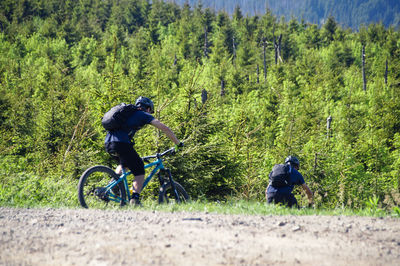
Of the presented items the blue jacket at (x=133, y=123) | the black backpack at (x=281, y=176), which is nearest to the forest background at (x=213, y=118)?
the blue jacket at (x=133, y=123)

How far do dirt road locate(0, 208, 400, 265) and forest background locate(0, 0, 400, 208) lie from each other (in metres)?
2.48

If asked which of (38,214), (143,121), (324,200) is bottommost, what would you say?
(324,200)

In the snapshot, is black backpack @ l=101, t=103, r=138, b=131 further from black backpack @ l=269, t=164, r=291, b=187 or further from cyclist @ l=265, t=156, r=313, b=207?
cyclist @ l=265, t=156, r=313, b=207

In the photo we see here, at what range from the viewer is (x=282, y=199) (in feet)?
25.7

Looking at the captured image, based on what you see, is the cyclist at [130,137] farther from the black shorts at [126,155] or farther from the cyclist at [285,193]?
the cyclist at [285,193]

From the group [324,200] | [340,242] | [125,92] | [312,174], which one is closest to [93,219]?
[340,242]

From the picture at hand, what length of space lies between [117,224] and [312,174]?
441 inches

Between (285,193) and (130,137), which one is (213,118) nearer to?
(285,193)

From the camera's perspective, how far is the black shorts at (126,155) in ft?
18.2

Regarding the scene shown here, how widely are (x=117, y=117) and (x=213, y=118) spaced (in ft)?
20.9

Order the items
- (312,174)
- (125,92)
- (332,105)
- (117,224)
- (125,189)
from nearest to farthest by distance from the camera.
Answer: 1. (117,224)
2. (125,189)
3. (125,92)
4. (312,174)
5. (332,105)

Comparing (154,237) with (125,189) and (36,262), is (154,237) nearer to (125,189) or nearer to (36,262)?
(36,262)

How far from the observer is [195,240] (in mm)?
3428

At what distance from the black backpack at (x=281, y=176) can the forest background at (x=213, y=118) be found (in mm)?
2067
